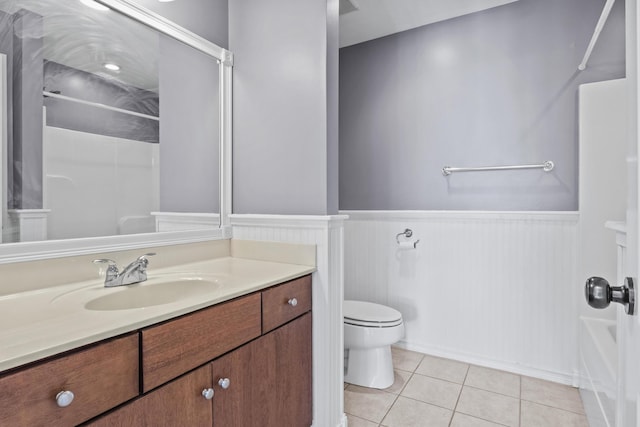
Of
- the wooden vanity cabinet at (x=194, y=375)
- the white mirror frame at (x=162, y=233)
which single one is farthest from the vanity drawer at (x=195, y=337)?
the white mirror frame at (x=162, y=233)

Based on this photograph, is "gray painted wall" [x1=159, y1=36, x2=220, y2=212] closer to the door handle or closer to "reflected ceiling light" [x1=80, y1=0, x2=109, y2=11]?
"reflected ceiling light" [x1=80, y1=0, x2=109, y2=11]

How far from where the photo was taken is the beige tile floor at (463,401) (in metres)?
1.72

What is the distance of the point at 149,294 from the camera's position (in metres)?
1.29

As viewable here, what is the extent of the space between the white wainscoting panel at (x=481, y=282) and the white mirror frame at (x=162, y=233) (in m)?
1.24

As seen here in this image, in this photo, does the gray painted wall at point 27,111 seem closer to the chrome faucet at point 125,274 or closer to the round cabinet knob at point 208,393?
the chrome faucet at point 125,274

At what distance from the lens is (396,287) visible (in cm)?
259

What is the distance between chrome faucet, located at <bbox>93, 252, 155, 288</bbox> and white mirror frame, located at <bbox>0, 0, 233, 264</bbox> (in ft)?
0.28

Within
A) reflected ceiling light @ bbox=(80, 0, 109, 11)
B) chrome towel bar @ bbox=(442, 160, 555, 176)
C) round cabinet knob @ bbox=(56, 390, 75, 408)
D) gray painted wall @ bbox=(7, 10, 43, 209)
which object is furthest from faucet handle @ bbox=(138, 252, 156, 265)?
chrome towel bar @ bbox=(442, 160, 555, 176)

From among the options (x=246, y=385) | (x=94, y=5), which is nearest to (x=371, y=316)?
(x=246, y=385)

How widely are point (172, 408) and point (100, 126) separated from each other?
104 cm

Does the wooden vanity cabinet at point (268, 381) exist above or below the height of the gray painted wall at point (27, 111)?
below

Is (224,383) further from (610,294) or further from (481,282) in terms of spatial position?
(481,282)

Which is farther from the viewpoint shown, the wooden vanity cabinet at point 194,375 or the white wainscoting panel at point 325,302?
the white wainscoting panel at point 325,302

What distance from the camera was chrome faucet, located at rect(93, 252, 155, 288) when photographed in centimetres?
Answer: 123
